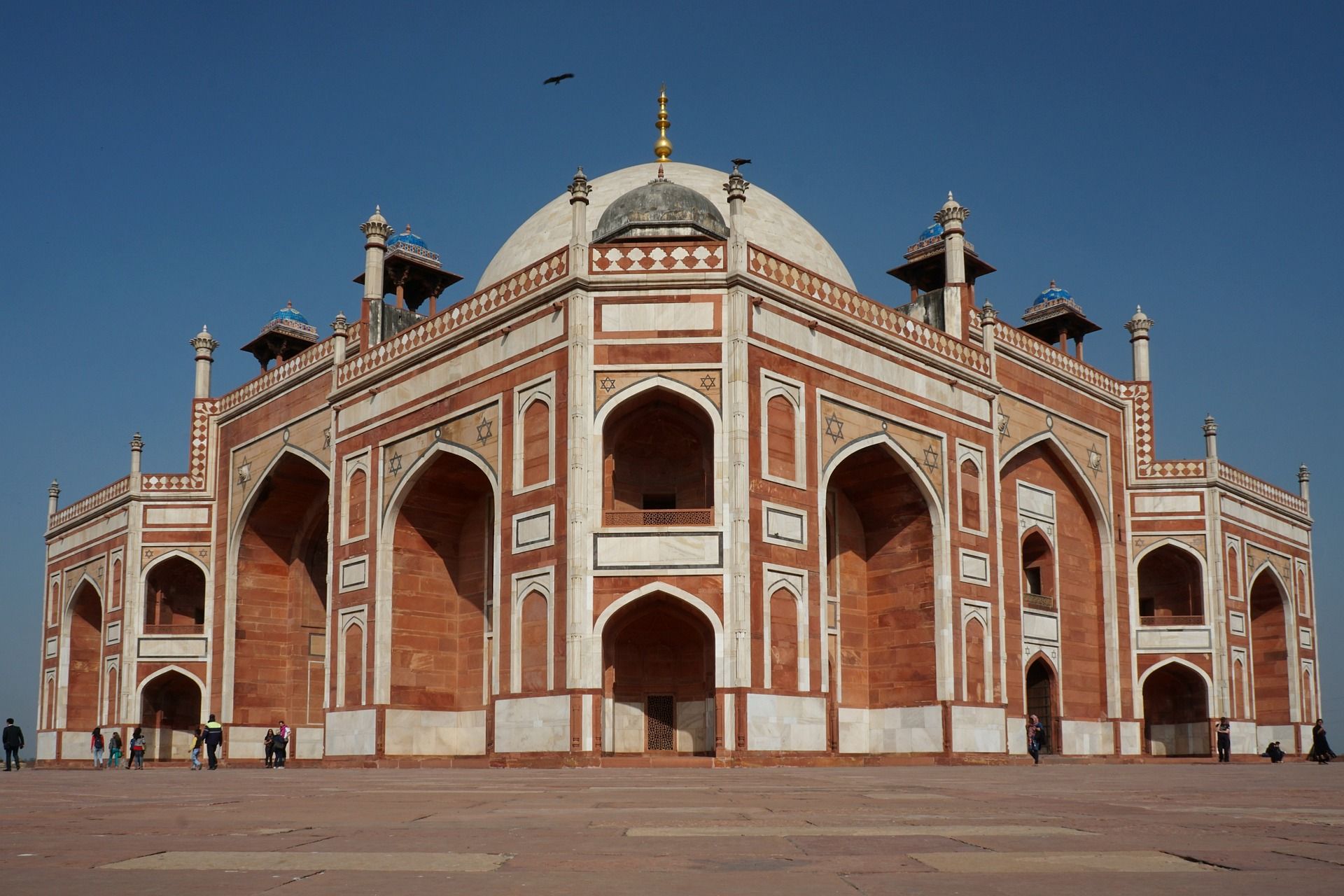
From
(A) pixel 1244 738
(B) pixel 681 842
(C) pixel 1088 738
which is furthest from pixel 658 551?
(A) pixel 1244 738

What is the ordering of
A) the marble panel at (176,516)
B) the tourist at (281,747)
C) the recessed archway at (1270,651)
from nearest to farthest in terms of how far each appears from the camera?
the tourist at (281,747) → the marble panel at (176,516) → the recessed archway at (1270,651)

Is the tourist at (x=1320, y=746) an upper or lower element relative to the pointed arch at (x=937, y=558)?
lower

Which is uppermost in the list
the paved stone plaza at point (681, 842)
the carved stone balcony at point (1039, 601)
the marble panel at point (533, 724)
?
the carved stone balcony at point (1039, 601)

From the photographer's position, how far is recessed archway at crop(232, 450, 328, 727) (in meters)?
27.4

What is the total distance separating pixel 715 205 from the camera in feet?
83.1

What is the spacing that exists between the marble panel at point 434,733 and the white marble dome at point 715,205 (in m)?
8.25

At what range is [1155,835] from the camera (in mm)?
4832

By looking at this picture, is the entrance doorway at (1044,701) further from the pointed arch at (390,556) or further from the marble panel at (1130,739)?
the pointed arch at (390,556)

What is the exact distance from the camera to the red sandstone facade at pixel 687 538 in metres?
18.5

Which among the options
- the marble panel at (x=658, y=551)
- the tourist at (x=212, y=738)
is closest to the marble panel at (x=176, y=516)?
the tourist at (x=212, y=738)

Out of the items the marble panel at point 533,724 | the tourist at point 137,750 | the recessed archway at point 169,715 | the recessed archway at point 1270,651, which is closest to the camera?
the marble panel at point 533,724

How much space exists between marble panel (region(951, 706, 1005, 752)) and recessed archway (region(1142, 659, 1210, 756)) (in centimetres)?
747

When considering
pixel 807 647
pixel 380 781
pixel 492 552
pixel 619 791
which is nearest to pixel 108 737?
pixel 492 552

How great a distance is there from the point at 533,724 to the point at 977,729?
7.22 meters
